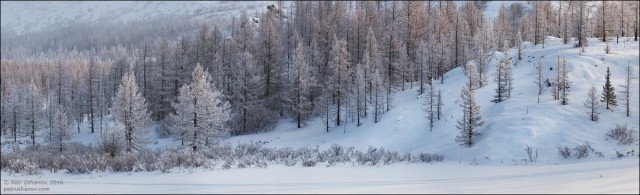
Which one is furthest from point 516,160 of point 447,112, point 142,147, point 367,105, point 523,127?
point 142,147

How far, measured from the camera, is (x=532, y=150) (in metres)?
26.0

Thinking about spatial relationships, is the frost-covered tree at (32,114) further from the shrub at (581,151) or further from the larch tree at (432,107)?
the shrub at (581,151)

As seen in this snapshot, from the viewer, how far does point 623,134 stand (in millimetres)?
26406

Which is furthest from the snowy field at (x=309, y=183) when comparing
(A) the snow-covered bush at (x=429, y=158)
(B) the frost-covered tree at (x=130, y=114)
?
(B) the frost-covered tree at (x=130, y=114)

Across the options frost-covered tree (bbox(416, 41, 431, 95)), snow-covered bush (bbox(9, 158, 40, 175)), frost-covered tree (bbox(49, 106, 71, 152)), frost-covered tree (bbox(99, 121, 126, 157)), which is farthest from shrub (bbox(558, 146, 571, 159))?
frost-covered tree (bbox(49, 106, 71, 152))

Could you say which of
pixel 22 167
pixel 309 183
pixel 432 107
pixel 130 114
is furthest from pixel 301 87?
pixel 309 183

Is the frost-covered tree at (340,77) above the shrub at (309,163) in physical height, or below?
above

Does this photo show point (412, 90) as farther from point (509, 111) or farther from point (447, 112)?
point (509, 111)

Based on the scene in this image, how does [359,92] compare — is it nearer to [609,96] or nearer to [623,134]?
[609,96]

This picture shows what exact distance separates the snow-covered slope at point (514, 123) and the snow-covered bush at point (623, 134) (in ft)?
1.36

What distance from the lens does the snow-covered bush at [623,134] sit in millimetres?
26125

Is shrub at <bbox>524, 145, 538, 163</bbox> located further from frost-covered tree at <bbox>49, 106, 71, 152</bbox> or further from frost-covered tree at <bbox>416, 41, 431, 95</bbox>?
frost-covered tree at <bbox>49, 106, 71, 152</bbox>

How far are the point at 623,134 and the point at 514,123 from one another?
5820 mm

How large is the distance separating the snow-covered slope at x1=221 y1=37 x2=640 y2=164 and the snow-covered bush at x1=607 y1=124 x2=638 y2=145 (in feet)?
1.36
